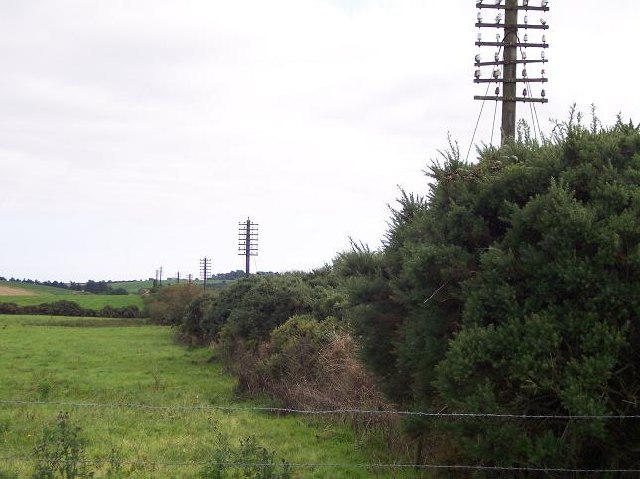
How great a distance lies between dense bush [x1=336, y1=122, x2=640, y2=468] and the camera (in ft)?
23.0

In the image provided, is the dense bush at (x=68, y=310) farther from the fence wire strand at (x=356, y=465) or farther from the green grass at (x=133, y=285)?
the fence wire strand at (x=356, y=465)

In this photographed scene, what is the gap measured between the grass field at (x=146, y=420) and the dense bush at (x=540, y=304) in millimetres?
2707

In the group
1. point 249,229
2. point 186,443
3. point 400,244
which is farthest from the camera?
point 249,229

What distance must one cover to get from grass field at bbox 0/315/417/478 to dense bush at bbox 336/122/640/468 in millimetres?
2707

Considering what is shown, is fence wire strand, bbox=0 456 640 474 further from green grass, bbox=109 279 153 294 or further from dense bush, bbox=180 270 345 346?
green grass, bbox=109 279 153 294

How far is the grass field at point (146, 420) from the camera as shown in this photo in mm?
11055

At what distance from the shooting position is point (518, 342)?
23.4 feet

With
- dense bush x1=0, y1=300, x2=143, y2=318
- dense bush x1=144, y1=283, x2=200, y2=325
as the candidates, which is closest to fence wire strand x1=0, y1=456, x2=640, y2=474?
dense bush x1=144, y1=283, x2=200, y2=325

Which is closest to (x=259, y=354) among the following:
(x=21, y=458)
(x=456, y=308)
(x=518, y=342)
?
(x=21, y=458)

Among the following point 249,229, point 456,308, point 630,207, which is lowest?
point 456,308

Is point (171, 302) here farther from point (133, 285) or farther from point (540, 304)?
point (133, 285)

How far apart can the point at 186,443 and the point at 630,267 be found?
867 cm

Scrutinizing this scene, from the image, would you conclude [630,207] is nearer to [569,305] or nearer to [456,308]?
[569,305]

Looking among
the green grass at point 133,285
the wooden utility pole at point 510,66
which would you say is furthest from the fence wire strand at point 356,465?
the green grass at point 133,285
